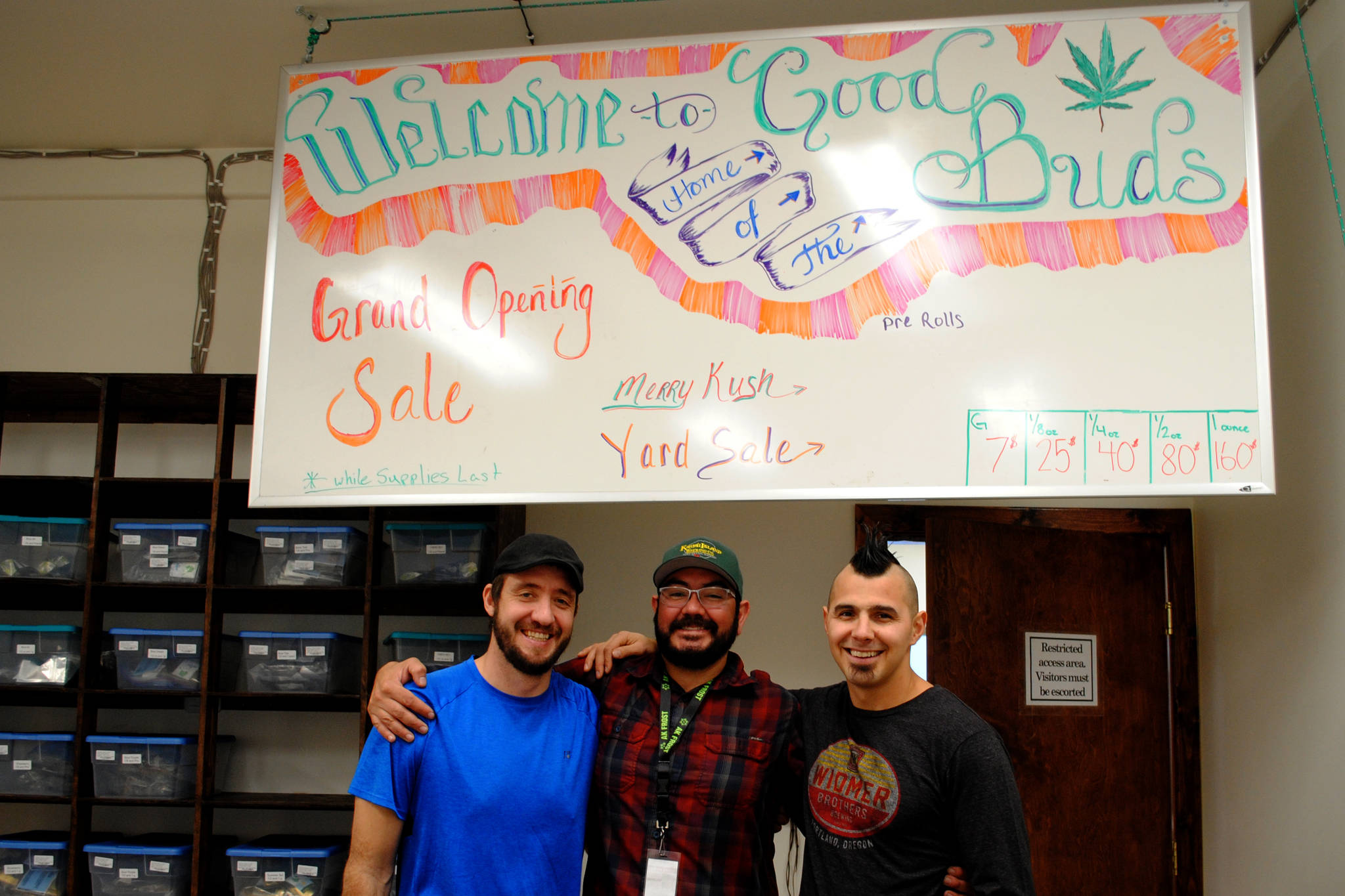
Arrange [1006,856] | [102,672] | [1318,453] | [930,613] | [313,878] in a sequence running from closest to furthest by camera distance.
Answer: [1006,856], [1318,453], [313,878], [102,672], [930,613]

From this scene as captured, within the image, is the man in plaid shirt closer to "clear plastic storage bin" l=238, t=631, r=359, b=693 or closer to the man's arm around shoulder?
the man's arm around shoulder

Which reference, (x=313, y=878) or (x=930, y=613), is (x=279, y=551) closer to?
(x=313, y=878)

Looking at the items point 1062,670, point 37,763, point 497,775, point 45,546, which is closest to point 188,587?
point 45,546

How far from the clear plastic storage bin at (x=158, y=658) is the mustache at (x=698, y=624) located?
5.61 feet

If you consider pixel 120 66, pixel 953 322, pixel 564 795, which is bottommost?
pixel 564 795

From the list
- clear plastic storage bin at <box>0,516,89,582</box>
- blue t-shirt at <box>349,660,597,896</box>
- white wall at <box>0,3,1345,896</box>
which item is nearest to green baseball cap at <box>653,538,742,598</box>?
blue t-shirt at <box>349,660,597,896</box>

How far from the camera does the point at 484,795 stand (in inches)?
67.1

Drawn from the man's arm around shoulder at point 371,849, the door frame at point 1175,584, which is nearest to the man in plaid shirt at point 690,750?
the man's arm around shoulder at point 371,849

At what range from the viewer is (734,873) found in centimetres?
172

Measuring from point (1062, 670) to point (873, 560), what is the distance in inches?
66.9

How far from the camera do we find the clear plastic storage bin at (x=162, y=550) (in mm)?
2854

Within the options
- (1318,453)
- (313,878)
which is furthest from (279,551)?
(1318,453)

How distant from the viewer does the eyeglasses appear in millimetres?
1891

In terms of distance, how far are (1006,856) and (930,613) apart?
5.28 ft
